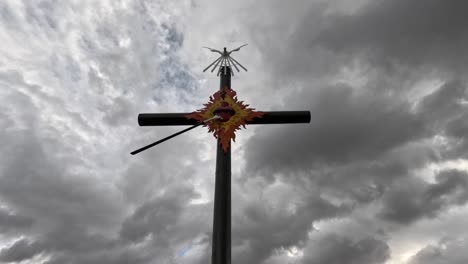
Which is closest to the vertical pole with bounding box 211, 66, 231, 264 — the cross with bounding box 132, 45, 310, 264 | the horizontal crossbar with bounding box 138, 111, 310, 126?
the cross with bounding box 132, 45, 310, 264

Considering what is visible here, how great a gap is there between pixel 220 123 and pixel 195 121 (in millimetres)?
847

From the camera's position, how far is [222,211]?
10.2 meters

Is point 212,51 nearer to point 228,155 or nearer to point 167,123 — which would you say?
point 167,123

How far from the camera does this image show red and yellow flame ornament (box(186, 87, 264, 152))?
1121cm

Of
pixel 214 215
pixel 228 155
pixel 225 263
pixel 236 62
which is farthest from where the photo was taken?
pixel 236 62

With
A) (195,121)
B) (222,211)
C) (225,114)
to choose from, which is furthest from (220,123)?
(222,211)

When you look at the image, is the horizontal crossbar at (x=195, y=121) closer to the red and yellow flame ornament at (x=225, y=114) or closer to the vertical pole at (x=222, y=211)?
the red and yellow flame ornament at (x=225, y=114)

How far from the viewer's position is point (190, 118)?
11602 mm

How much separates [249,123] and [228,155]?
3.97ft

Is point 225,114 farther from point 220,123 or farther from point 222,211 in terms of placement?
point 222,211

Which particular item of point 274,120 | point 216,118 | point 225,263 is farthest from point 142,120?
point 225,263

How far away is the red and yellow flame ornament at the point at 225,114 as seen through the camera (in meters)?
11.2

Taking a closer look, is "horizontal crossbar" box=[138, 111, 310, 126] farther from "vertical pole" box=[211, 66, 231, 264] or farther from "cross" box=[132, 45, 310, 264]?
"vertical pole" box=[211, 66, 231, 264]

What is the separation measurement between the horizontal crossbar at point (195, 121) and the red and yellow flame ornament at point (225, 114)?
0.19m
